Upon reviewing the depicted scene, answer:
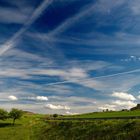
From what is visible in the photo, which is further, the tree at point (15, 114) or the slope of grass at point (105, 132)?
the tree at point (15, 114)

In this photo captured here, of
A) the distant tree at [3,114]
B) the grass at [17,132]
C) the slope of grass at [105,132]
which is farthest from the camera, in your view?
the distant tree at [3,114]

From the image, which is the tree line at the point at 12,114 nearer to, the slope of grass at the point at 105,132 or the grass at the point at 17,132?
the grass at the point at 17,132

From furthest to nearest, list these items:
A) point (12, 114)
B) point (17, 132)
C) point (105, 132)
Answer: point (12, 114) < point (17, 132) < point (105, 132)

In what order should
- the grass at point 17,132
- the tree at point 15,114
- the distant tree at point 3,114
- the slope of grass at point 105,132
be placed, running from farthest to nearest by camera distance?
the distant tree at point 3,114 < the tree at point 15,114 < the grass at point 17,132 < the slope of grass at point 105,132

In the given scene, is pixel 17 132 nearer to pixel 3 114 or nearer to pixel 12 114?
pixel 12 114

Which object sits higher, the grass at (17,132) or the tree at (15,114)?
the tree at (15,114)

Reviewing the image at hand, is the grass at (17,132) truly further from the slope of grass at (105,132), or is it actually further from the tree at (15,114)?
the tree at (15,114)

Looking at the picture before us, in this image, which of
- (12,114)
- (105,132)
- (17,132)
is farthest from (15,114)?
(105,132)

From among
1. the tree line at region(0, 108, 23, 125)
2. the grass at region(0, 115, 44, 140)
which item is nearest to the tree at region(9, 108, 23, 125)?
the tree line at region(0, 108, 23, 125)

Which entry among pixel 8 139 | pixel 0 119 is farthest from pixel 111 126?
pixel 0 119

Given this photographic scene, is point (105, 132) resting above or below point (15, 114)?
below

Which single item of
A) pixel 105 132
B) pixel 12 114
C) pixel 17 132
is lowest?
pixel 105 132

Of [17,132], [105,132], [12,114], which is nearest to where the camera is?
[105,132]

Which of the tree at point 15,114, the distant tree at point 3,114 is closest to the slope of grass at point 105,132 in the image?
the tree at point 15,114
